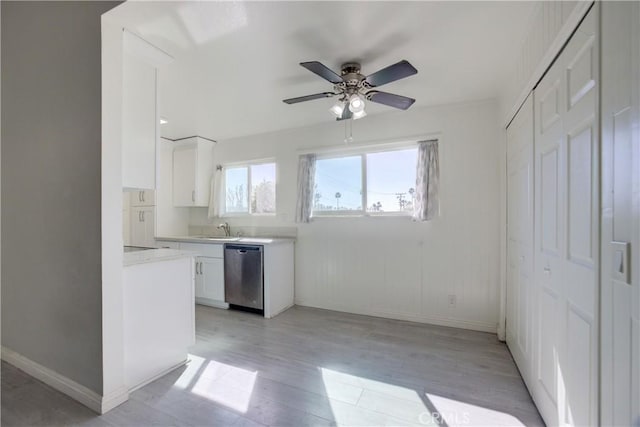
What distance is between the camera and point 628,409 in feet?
2.77

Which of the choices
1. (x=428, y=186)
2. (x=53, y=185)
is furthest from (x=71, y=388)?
(x=428, y=186)

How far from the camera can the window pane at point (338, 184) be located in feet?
12.1

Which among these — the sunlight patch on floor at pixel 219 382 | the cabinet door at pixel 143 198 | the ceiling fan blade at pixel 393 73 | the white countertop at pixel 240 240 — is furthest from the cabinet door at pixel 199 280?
the ceiling fan blade at pixel 393 73

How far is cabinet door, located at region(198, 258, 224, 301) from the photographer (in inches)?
149

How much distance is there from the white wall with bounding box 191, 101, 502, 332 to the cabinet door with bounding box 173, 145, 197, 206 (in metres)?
1.57

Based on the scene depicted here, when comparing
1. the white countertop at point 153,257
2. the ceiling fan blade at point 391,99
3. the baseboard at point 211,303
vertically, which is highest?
the ceiling fan blade at point 391,99

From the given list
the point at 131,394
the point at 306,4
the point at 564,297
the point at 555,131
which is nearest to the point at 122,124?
the point at 306,4

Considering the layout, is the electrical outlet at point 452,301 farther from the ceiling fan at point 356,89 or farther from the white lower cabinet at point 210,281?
the white lower cabinet at point 210,281

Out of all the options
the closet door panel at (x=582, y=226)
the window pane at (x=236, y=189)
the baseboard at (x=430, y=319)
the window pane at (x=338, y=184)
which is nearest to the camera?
the closet door panel at (x=582, y=226)

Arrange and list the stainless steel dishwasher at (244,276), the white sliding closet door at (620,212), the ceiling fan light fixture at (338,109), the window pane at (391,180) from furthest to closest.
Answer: the stainless steel dishwasher at (244,276)
the window pane at (391,180)
the ceiling fan light fixture at (338,109)
the white sliding closet door at (620,212)

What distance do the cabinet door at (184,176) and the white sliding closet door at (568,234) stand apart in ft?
14.3

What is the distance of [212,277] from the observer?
3854 mm

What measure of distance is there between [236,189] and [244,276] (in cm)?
163

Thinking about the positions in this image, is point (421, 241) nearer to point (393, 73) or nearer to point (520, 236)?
point (520, 236)
